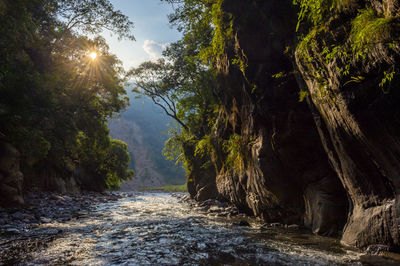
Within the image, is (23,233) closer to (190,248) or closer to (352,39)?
(190,248)

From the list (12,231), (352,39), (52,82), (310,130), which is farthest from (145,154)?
(352,39)

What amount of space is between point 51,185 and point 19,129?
932cm

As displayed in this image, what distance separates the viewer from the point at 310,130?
8305 millimetres

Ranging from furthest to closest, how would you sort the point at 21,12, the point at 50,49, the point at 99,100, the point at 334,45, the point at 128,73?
1. the point at 128,73
2. the point at 99,100
3. the point at 50,49
4. the point at 21,12
5. the point at 334,45

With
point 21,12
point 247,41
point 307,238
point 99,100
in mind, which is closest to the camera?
point 307,238

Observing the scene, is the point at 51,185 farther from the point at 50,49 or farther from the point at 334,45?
the point at 334,45

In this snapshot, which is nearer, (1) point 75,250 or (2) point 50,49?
(1) point 75,250

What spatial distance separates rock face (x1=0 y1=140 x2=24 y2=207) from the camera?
11.0 meters

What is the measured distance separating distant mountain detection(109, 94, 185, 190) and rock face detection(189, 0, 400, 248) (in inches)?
4023

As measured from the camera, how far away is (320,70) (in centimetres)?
625

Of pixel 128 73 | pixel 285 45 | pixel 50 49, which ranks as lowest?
pixel 285 45

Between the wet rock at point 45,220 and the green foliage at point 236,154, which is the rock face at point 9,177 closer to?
the wet rock at point 45,220

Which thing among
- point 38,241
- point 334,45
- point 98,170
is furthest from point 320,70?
point 98,170

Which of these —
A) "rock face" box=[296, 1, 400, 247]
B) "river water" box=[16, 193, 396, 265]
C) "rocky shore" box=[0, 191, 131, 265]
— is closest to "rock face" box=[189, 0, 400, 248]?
"rock face" box=[296, 1, 400, 247]
